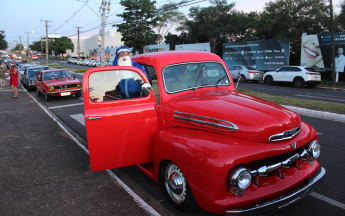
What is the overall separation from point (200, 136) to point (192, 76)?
136cm

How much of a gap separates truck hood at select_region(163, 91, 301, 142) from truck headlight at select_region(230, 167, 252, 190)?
0.41m

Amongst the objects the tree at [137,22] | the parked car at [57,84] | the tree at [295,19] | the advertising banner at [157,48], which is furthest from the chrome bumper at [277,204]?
the tree at [137,22]

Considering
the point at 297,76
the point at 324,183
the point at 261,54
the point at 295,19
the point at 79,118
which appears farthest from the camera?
the point at 261,54

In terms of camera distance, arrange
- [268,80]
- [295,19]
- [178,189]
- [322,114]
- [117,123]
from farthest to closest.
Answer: [295,19] < [268,80] < [322,114] < [117,123] < [178,189]

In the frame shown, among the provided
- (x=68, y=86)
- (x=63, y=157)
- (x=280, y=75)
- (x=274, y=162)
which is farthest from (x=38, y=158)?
(x=280, y=75)

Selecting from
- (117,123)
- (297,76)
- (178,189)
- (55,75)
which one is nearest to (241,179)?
(178,189)

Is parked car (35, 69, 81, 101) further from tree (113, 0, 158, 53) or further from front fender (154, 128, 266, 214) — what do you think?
tree (113, 0, 158, 53)

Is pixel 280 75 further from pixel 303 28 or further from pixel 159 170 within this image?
pixel 159 170

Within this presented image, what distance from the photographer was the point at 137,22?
4444cm

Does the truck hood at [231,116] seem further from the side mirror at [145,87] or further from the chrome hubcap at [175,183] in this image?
the chrome hubcap at [175,183]

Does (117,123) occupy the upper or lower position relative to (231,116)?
lower

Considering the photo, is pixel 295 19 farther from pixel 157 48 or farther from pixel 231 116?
pixel 231 116

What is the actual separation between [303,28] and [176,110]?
2516 cm

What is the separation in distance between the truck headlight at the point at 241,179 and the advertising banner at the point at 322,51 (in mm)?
22794
